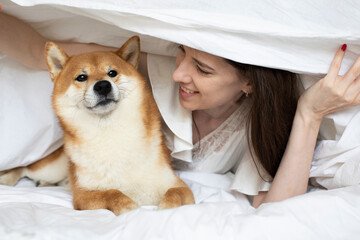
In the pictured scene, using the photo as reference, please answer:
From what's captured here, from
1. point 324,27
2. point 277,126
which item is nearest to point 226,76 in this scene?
point 277,126

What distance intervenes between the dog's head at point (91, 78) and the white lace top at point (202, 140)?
5.3 inches

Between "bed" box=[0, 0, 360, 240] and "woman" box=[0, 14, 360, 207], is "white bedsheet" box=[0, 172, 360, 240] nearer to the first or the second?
"bed" box=[0, 0, 360, 240]

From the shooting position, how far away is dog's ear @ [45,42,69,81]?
136cm

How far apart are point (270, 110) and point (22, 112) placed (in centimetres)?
101

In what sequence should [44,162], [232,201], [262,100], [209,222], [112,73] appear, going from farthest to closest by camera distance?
[44,162] → [112,73] → [262,100] → [232,201] → [209,222]

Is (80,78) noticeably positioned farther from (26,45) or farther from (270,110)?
(270,110)

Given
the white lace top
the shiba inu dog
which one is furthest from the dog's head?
the white lace top

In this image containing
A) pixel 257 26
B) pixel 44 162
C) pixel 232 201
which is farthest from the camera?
pixel 44 162

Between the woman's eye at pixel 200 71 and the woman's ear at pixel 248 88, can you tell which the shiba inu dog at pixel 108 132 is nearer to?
the woman's eye at pixel 200 71

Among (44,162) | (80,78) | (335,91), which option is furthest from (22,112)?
(335,91)

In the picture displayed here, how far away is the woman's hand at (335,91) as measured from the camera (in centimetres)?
112

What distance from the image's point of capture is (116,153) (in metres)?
1.31

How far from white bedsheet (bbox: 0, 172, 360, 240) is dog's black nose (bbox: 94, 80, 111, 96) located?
40 cm

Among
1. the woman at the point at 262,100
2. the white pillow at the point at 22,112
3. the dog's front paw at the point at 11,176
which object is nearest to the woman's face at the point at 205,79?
the woman at the point at 262,100
